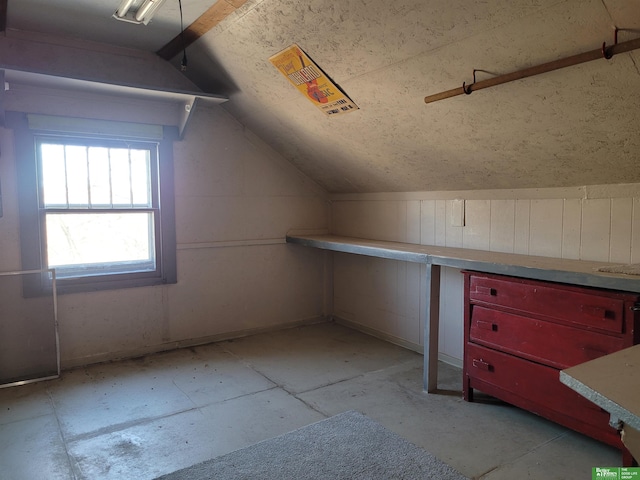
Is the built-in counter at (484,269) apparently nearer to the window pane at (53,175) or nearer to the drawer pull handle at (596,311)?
the drawer pull handle at (596,311)

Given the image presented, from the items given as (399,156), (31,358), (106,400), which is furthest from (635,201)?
(31,358)

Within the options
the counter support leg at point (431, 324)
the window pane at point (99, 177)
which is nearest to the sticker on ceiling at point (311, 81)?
the counter support leg at point (431, 324)

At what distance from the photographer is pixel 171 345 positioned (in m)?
4.14

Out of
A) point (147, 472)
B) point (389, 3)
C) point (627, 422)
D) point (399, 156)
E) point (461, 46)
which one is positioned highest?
point (389, 3)

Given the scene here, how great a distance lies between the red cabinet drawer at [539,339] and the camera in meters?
2.34

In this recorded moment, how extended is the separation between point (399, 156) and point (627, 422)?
264cm

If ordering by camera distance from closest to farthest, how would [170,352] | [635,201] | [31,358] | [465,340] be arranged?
[635,201] → [465,340] → [31,358] → [170,352]

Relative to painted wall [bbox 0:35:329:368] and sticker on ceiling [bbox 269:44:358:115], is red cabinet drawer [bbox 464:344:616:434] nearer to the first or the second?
sticker on ceiling [bbox 269:44:358:115]

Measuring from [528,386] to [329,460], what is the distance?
4.06 feet

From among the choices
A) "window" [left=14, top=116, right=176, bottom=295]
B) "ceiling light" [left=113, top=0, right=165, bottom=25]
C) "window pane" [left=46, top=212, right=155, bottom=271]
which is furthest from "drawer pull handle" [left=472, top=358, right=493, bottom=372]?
"ceiling light" [left=113, top=0, right=165, bottom=25]

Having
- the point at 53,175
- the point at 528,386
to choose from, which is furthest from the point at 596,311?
the point at 53,175

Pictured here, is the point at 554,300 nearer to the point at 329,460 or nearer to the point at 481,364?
the point at 481,364

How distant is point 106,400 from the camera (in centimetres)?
309

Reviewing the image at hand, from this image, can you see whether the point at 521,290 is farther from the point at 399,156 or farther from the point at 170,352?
the point at 170,352
